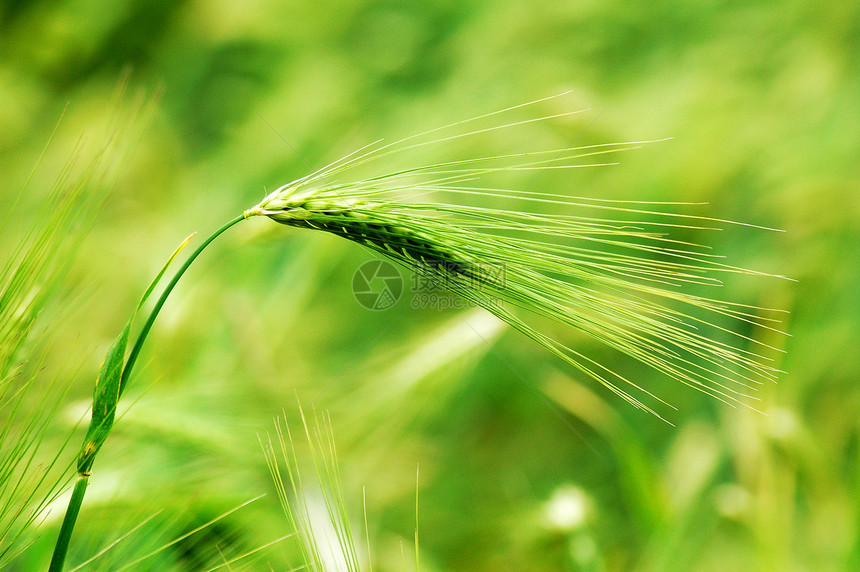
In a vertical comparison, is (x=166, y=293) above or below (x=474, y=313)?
above

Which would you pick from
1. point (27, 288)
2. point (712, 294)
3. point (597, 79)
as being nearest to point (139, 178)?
point (27, 288)

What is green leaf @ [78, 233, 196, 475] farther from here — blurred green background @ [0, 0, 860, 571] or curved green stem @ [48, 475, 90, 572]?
blurred green background @ [0, 0, 860, 571]

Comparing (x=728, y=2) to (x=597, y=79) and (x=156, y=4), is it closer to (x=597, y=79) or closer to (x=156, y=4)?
(x=597, y=79)

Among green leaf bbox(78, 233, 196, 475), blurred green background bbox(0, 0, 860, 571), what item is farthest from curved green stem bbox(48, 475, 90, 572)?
blurred green background bbox(0, 0, 860, 571)

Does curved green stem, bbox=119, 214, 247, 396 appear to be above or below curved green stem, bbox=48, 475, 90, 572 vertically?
above

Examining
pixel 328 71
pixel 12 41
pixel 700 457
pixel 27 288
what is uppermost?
pixel 12 41

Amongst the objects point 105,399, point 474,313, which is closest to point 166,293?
point 105,399

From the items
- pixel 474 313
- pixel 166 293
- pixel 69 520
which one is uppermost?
pixel 166 293

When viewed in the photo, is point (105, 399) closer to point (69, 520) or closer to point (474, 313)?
point (69, 520)
